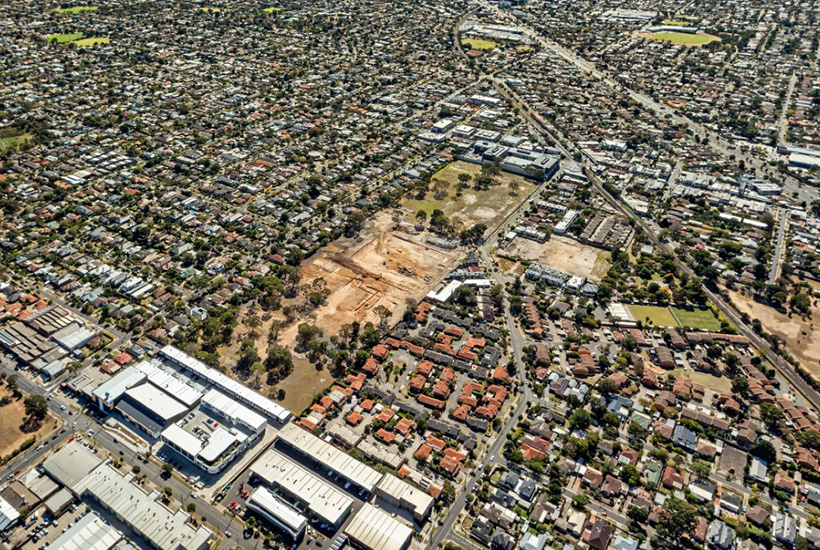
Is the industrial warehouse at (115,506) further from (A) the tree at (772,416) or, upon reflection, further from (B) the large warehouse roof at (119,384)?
(A) the tree at (772,416)

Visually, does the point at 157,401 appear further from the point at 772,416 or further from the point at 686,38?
the point at 686,38

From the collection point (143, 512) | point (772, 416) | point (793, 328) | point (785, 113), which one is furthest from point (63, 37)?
point (785, 113)

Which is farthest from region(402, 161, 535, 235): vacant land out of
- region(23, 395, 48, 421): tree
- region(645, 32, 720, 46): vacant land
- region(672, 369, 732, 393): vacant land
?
region(645, 32, 720, 46): vacant land

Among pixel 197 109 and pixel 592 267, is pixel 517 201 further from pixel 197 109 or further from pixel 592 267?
pixel 197 109

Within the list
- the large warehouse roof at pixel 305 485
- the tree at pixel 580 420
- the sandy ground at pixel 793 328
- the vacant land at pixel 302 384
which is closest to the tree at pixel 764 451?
the tree at pixel 580 420

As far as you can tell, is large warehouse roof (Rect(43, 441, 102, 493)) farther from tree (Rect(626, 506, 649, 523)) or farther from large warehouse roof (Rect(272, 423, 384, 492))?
tree (Rect(626, 506, 649, 523))
